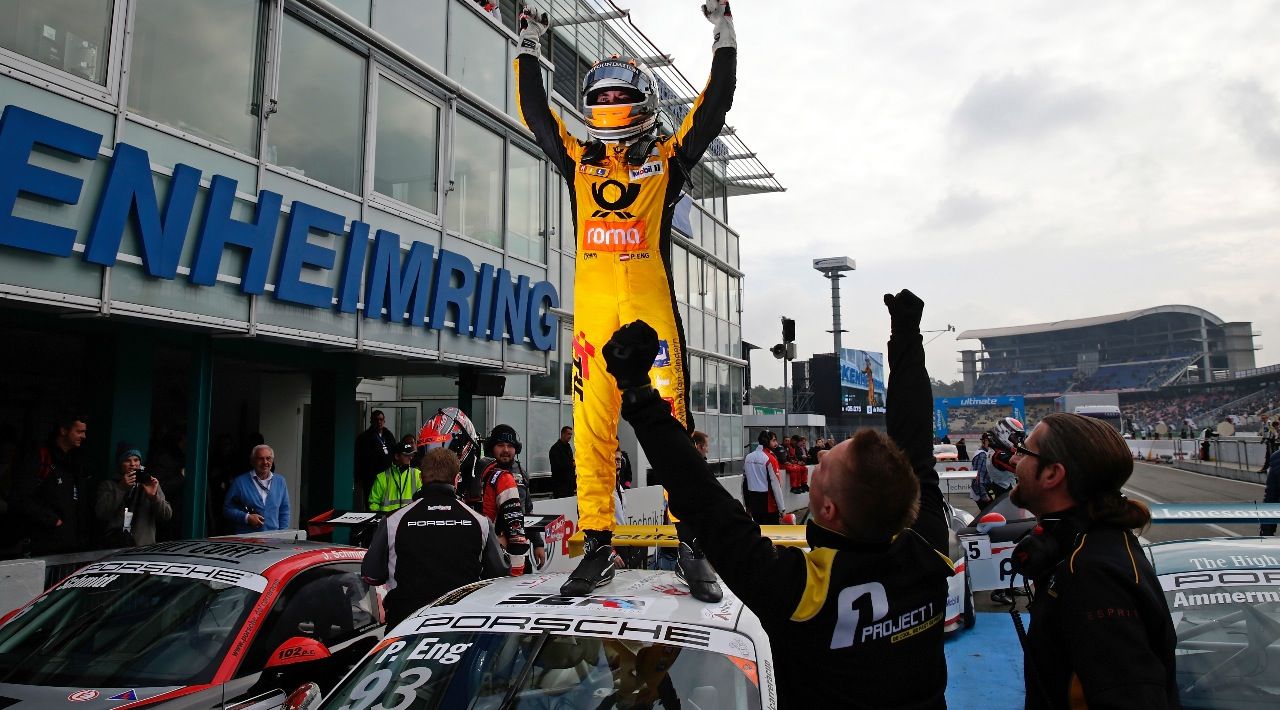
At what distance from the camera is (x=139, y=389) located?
8.51 meters

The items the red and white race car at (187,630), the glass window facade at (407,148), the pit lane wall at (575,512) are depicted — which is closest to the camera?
the red and white race car at (187,630)

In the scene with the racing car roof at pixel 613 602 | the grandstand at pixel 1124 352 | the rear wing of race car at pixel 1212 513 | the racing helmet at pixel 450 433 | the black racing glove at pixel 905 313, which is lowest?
the racing car roof at pixel 613 602

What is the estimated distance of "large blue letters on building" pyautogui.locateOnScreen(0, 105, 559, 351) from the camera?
656 centimetres

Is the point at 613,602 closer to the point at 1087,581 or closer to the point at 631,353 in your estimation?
the point at 631,353

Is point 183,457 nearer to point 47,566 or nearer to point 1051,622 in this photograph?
point 47,566

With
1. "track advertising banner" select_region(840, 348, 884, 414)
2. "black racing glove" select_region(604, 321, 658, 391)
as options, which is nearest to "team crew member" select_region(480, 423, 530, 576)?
"black racing glove" select_region(604, 321, 658, 391)

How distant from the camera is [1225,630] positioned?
3256 millimetres

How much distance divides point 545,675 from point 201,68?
27.0ft

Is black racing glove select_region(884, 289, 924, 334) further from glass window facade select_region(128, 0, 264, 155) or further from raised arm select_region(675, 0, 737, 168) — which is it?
glass window facade select_region(128, 0, 264, 155)

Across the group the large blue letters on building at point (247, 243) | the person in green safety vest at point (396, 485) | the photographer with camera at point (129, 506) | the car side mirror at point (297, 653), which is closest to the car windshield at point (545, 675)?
the car side mirror at point (297, 653)

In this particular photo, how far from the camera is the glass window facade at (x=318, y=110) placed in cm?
951

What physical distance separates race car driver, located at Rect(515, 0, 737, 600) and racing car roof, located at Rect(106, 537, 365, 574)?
1.67 metres

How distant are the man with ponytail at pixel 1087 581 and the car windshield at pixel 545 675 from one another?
88 centimetres

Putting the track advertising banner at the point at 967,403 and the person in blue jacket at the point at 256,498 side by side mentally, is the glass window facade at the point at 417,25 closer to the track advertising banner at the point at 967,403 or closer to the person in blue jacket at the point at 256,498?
the person in blue jacket at the point at 256,498
